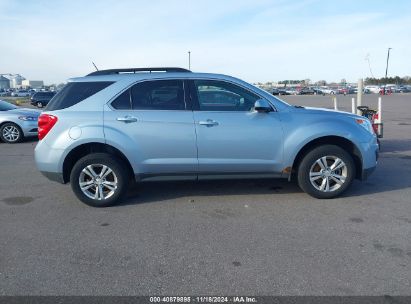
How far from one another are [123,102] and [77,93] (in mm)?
664

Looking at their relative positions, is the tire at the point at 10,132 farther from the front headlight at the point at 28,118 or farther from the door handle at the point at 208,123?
the door handle at the point at 208,123

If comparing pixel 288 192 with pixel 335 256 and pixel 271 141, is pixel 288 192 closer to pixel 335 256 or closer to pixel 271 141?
pixel 271 141

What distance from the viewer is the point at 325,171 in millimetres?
4934

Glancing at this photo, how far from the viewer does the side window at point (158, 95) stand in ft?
15.7

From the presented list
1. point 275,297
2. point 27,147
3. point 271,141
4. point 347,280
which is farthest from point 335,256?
point 27,147

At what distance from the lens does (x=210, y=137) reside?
15.5 feet

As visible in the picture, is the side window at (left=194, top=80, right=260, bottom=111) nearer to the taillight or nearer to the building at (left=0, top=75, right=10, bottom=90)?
the taillight

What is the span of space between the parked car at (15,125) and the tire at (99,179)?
720 centimetres

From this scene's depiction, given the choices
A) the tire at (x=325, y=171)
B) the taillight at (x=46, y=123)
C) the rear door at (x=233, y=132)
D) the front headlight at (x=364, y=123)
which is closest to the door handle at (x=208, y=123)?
the rear door at (x=233, y=132)

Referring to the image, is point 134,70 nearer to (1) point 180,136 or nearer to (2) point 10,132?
(1) point 180,136

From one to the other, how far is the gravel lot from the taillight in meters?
1.05

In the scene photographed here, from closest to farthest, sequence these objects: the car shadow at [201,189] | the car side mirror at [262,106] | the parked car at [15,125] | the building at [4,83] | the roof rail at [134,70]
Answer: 1. the car side mirror at [262,106]
2. the roof rail at [134,70]
3. the car shadow at [201,189]
4. the parked car at [15,125]
5. the building at [4,83]

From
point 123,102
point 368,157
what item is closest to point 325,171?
point 368,157

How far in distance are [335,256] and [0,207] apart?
175 inches
